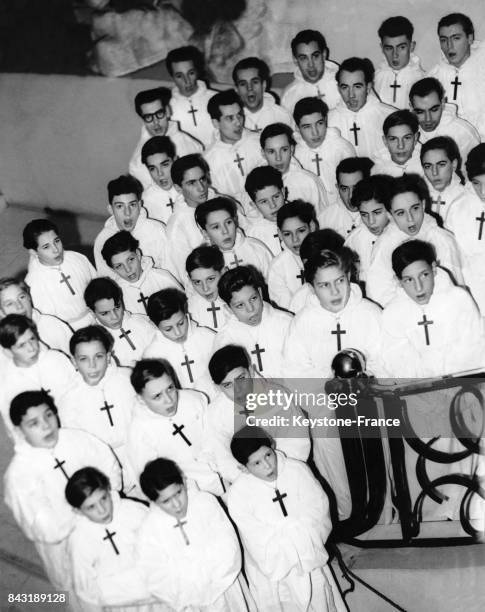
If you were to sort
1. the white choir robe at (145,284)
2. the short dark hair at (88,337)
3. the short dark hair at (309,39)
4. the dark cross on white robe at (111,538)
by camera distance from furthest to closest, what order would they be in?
the short dark hair at (309,39) < the white choir robe at (145,284) < the short dark hair at (88,337) < the dark cross on white robe at (111,538)

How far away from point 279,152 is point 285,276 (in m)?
1.20

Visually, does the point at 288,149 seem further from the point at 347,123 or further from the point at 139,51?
the point at 139,51

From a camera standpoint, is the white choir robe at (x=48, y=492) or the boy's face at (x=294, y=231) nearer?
the white choir robe at (x=48, y=492)

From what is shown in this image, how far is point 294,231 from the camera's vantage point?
563cm

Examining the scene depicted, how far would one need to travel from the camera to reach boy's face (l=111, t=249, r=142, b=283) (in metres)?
5.84

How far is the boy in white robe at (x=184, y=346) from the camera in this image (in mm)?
5168

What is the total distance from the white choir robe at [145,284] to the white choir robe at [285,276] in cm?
83

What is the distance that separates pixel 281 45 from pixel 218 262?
142 inches

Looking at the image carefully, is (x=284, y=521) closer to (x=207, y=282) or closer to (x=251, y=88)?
(x=207, y=282)

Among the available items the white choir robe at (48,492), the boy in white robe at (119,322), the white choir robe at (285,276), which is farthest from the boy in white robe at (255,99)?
the white choir robe at (48,492)

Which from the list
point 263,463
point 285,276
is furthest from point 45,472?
point 285,276

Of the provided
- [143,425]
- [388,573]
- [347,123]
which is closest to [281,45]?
[347,123]

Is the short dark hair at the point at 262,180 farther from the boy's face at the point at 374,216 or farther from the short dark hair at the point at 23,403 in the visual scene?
the short dark hair at the point at 23,403

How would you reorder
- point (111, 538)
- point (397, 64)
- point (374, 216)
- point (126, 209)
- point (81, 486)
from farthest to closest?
1. point (397, 64)
2. point (126, 209)
3. point (374, 216)
4. point (111, 538)
5. point (81, 486)
